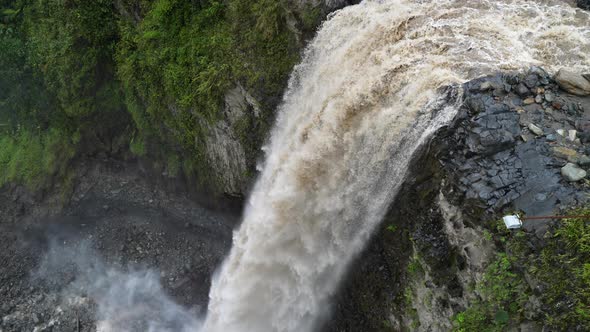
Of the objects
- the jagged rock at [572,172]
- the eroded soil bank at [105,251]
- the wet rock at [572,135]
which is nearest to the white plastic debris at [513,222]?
the jagged rock at [572,172]

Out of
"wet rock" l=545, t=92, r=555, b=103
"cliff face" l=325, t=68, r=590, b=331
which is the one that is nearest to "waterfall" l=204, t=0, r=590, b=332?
"cliff face" l=325, t=68, r=590, b=331

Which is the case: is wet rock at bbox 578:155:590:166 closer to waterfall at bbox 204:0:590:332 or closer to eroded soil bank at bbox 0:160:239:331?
waterfall at bbox 204:0:590:332

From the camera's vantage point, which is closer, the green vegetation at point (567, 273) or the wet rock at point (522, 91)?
the green vegetation at point (567, 273)

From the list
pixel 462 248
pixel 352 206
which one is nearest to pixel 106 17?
pixel 352 206

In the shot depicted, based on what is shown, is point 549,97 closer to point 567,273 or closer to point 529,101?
point 529,101

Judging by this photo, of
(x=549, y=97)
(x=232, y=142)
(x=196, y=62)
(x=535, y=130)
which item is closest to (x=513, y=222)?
(x=535, y=130)

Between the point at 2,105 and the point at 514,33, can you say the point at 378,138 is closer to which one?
the point at 514,33

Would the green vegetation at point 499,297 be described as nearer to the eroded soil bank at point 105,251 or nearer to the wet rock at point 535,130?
the wet rock at point 535,130
